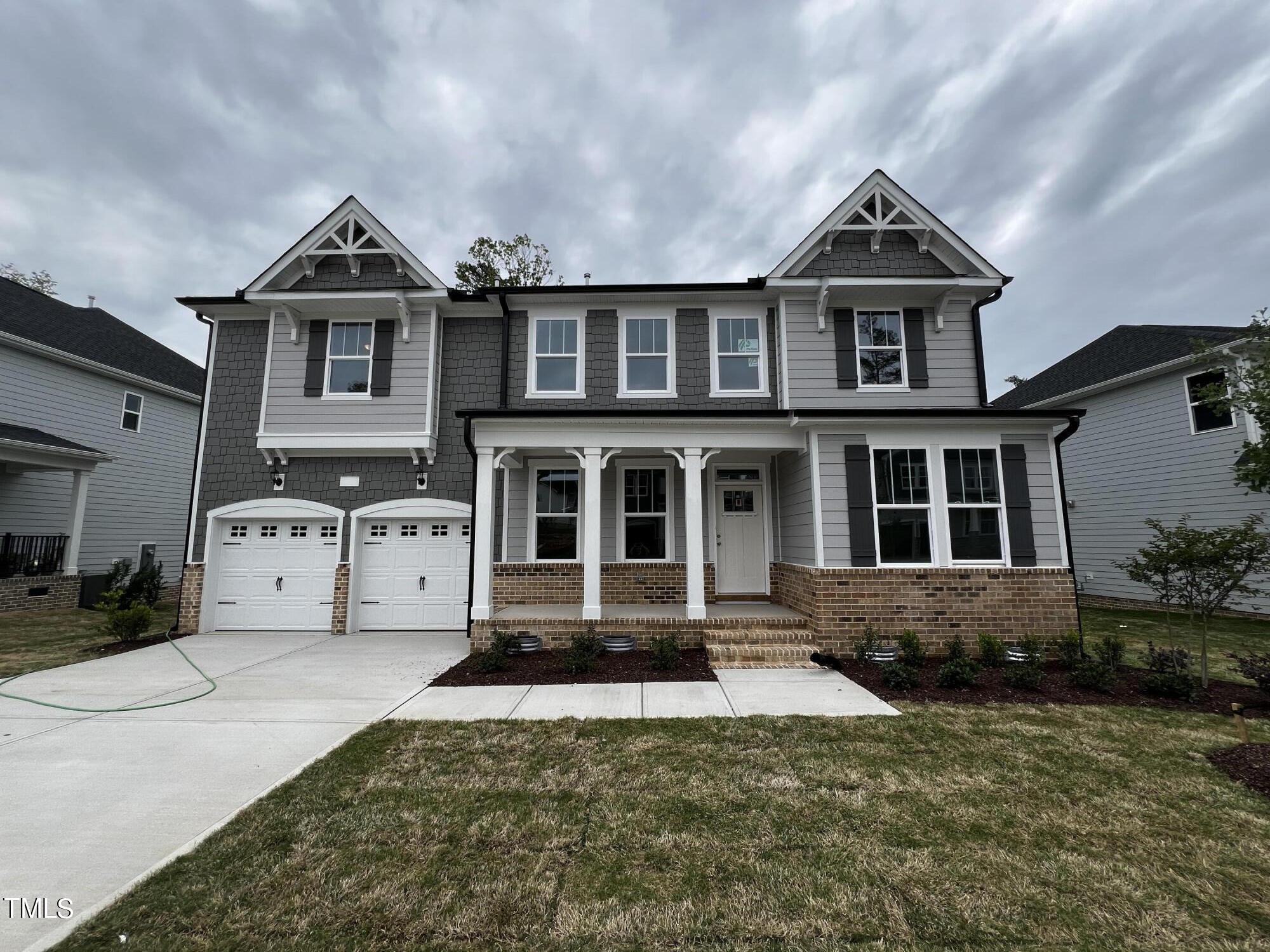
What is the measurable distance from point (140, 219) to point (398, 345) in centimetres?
1741

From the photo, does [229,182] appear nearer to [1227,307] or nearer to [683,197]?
[683,197]

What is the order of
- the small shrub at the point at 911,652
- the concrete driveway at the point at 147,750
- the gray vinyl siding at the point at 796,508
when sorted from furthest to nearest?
the gray vinyl siding at the point at 796,508
the small shrub at the point at 911,652
the concrete driveway at the point at 147,750

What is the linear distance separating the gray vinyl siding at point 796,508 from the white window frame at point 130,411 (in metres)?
18.7

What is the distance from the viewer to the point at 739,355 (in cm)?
998

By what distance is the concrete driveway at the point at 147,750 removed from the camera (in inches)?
110

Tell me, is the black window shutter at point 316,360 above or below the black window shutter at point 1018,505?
above

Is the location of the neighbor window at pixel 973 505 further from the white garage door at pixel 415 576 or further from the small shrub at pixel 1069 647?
the white garage door at pixel 415 576

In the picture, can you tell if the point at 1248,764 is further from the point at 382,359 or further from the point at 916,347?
the point at 382,359

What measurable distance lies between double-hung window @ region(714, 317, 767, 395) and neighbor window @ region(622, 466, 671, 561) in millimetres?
2099

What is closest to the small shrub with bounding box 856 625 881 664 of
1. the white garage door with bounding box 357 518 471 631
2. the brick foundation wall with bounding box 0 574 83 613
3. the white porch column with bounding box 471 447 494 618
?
the white porch column with bounding box 471 447 494 618

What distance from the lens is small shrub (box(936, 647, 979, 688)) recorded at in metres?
6.15

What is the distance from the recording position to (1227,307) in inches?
909

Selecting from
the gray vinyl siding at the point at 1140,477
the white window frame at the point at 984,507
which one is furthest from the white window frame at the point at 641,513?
the gray vinyl siding at the point at 1140,477

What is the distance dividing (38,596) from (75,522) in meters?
1.82
